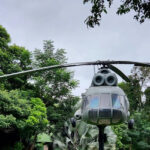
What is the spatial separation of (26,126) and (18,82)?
11.8 ft

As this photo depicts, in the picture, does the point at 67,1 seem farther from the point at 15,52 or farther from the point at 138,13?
the point at 15,52

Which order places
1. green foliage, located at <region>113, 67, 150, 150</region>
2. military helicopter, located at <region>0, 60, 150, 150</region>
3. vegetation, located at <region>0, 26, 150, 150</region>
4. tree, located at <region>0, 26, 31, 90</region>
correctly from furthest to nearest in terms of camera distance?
green foliage, located at <region>113, 67, 150, 150</region> < tree, located at <region>0, 26, 31, 90</region> < vegetation, located at <region>0, 26, 150, 150</region> < military helicopter, located at <region>0, 60, 150, 150</region>

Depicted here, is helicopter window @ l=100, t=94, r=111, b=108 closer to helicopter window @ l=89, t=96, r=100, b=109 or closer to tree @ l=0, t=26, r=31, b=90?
helicopter window @ l=89, t=96, r=100, b=109

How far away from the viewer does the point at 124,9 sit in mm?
3344

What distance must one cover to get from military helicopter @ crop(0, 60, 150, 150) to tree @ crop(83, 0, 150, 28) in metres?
0.82

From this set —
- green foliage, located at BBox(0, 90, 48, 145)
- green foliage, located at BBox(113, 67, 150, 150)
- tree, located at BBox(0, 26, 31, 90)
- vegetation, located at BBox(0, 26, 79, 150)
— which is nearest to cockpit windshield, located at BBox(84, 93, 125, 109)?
green foliage, located at BBox(0, 90, 48, 145)

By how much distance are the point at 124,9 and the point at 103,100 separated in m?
1.50

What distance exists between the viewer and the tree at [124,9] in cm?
326

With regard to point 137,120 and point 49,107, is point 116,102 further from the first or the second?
point 137,120

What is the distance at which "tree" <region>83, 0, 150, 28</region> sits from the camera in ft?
10.7

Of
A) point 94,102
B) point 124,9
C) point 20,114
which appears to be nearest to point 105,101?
point 94,102

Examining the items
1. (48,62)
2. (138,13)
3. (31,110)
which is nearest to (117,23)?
(138,13)

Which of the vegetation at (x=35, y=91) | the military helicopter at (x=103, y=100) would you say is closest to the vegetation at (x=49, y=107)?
the vegetation at (x=35, y=91)

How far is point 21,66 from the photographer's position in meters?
12.6
